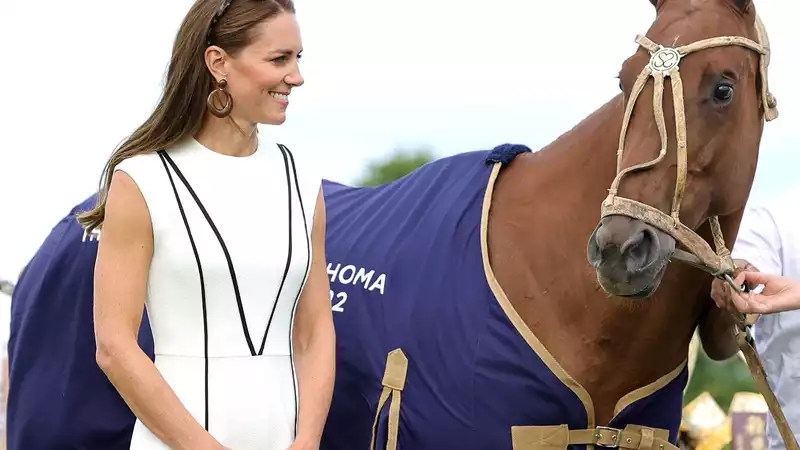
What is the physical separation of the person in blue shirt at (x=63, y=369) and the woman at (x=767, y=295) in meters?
2.25

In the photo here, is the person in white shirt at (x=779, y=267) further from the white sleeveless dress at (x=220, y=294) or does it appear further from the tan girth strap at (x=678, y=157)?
the white sleeveless dress at (x=220, y=294)

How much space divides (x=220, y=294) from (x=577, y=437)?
1.15 m

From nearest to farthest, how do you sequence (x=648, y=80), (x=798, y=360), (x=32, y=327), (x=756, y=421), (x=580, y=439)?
(x=648, y=80)
(x=580, y=439)
(x=798, y=360)
(x=32, y=327)
(x=756, y=421)

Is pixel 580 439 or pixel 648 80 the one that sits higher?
pixel 648 80

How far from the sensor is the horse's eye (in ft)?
9.55

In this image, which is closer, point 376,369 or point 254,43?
point 254,43

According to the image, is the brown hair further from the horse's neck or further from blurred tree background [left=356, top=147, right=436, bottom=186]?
blurred tree background [left=356, top=147, right=436, bottom=186]

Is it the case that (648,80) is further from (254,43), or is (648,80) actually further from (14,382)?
(14,382)

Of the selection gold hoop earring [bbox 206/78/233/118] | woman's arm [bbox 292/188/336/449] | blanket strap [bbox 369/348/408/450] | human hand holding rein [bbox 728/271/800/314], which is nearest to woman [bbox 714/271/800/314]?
human hand holding rein [bbox 728/271/800/314]

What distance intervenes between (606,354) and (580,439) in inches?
9.1

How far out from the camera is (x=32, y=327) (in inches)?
174

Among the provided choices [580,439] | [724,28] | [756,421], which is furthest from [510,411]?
[756,421]

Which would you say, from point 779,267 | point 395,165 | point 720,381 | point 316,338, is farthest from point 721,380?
point 395,165

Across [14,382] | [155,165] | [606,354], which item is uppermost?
[155,165]
